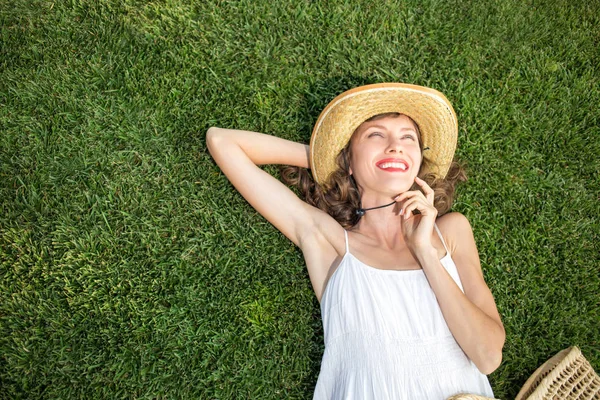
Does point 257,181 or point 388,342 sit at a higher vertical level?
point 257,181

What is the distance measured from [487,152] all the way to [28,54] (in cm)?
405

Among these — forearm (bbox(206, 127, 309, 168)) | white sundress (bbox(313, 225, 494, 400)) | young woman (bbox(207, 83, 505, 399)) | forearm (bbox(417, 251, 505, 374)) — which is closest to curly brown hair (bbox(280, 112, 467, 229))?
young woman (bbox(207, 83, 505, 399))

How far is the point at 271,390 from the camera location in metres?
4.04

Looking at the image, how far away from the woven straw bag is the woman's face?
1655 mm

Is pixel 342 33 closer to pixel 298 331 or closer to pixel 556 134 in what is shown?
pixel 556 134

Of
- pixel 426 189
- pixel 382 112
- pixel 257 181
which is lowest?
pixel 257 181

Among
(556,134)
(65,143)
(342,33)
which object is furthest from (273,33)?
(556,134)

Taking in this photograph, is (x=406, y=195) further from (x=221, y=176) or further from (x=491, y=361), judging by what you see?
(x=221, y=176)

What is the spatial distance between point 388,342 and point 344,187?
1.25 m

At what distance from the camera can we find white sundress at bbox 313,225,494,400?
338cm

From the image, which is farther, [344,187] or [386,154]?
[344,187]

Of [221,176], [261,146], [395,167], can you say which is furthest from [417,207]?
[221,176]

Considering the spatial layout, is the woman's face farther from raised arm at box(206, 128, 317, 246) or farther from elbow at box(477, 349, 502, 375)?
elbow at box(477, 349, 502, 375)

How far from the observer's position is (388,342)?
3.45m
